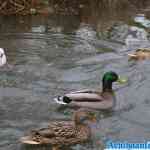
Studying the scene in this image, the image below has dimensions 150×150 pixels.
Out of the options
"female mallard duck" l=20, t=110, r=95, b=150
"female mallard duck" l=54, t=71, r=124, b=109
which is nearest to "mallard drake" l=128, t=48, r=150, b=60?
"female mallard duck" l=54, t=71, r=124, b=109

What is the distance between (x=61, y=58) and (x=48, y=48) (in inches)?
33.7

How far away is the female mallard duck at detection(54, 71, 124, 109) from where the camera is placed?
967cm

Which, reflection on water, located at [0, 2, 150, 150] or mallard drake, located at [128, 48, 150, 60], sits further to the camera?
mallard drake, located at [128, 48, 150, 60]

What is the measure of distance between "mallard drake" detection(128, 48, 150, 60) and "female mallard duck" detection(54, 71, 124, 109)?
2.22 metres

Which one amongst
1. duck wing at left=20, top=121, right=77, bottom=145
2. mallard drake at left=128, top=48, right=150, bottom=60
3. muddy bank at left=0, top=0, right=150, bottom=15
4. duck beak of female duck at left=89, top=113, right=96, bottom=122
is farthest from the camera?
muddy bank at left=0, top=0, right=150, bottom=15

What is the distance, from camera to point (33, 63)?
11891 mm

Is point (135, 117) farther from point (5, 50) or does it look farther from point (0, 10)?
point (0, 10)

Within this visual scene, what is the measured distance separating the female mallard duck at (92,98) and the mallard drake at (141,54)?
7.29ft

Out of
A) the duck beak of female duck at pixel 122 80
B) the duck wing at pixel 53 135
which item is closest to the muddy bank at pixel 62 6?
the duck beak of female duck at pixel 122 80

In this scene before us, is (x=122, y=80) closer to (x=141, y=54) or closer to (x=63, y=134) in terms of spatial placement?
(x=141, y=54)

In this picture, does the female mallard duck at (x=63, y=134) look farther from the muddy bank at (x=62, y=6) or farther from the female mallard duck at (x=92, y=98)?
the muddy bank at (x=62, y=6)

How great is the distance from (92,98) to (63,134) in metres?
1.92

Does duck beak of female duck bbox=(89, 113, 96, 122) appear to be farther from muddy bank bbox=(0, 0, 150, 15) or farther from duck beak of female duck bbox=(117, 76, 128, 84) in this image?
muddy bank bbox=(0, 0, 150, 15)

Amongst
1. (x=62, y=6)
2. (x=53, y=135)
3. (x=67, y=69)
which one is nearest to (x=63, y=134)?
(x=53, y=135)
